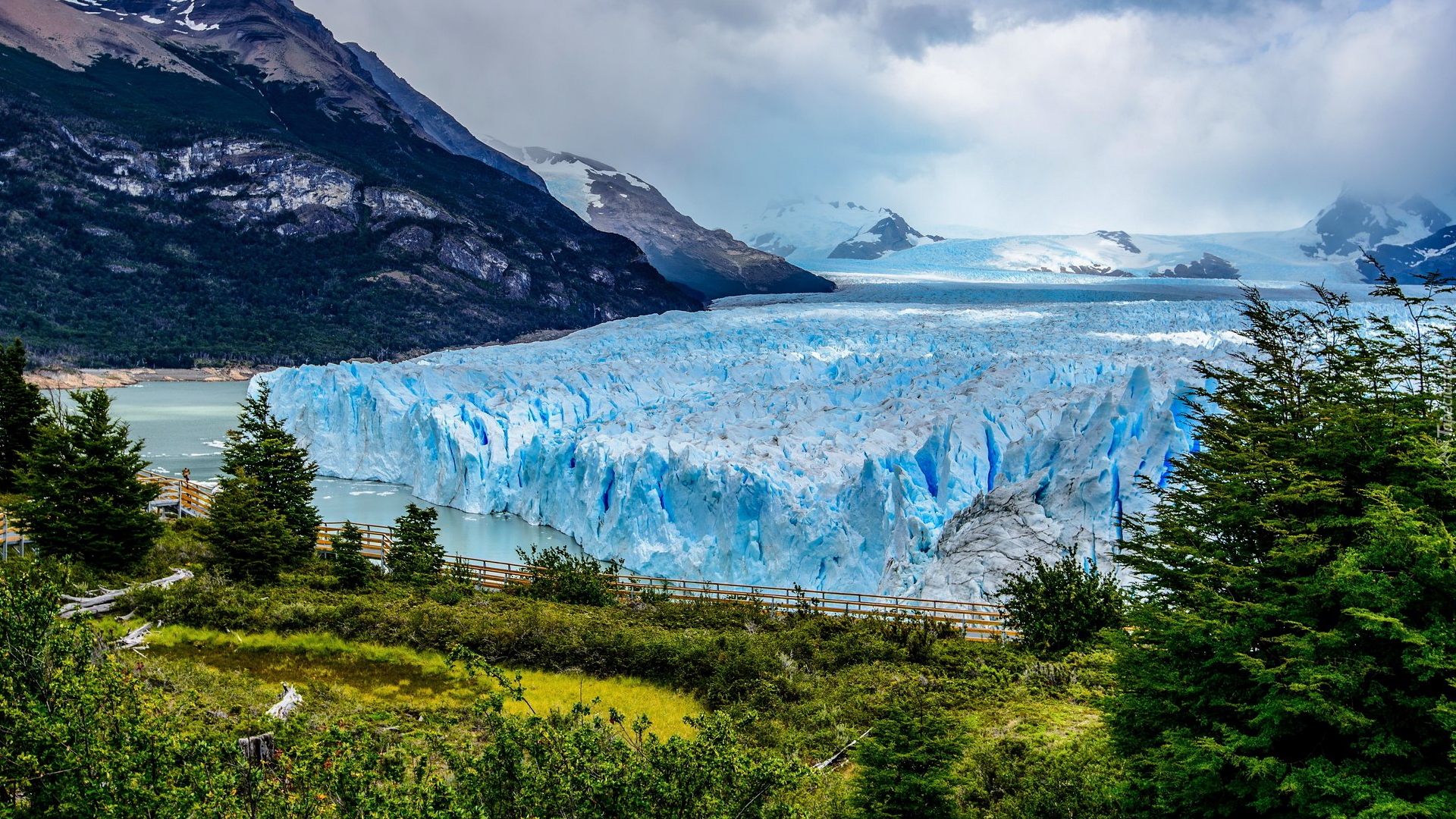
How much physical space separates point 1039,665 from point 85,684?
8.82m

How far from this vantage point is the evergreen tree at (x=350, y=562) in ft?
42.6

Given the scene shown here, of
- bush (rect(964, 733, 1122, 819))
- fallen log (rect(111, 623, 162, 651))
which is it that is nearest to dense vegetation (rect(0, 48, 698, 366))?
fallen log (rect(111, 623, 162, 651))

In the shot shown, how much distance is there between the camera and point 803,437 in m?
19.5

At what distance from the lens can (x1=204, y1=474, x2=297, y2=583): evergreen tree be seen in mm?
12312

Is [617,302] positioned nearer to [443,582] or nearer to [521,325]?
[521,325]

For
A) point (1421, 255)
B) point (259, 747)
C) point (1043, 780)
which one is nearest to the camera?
point (259, 747)

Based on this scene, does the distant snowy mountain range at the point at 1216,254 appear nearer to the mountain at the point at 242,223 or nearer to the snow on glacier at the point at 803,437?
the mountain at the point at 242,223

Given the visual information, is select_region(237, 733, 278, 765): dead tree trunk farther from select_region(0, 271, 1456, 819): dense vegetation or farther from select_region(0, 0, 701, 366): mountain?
select_region(0, 0, 701, 366): mountain

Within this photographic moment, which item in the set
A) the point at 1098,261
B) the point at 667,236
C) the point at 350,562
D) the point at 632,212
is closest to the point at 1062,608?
the point at 350,562

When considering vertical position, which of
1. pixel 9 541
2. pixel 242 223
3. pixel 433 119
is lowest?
pixel 9 541

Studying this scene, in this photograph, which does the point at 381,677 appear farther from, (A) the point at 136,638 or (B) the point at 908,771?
(B) the point at 908,771

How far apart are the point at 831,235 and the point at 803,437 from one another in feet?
465

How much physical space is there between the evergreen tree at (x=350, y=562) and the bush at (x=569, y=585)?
7.20 feet

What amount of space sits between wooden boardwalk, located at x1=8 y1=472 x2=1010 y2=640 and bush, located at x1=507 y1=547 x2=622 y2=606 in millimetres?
177
